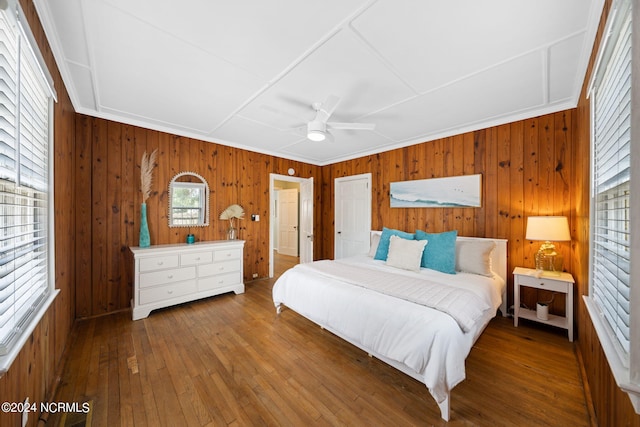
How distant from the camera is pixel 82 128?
2.79 m

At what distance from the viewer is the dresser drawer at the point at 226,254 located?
3.44 m

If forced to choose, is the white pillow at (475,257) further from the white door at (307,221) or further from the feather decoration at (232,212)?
the feather decoration at (232,212)

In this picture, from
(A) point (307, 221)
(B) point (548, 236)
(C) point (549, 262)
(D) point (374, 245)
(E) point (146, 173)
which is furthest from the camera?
(A) point (307, 221)

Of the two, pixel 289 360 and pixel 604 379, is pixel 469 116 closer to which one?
pixel 604 379

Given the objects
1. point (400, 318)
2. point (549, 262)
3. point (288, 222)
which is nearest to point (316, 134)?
point (400, 318)

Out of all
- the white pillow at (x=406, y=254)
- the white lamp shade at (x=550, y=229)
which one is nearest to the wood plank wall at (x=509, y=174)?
the white lamp shade at (x=550, y=229)

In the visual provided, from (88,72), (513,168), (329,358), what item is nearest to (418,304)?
(329,358)

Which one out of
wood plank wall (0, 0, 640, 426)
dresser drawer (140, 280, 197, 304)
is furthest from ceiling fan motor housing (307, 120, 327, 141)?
dresser drawer (140, 280, 197, 304)

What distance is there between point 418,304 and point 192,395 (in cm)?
170

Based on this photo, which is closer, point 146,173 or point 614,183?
point 614,183

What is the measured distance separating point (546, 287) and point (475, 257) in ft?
2.14

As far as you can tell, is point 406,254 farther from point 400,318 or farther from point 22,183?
point 22,183

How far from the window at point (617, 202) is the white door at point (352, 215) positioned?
10.0 ft

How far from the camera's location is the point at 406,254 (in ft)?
9.34
